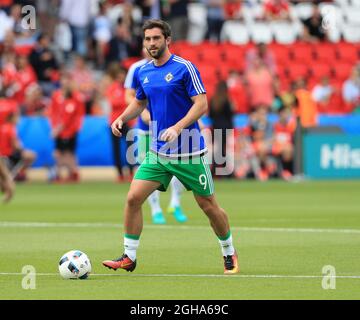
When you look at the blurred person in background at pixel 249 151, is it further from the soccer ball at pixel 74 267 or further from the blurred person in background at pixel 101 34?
the soccer ball at pixel 74 267

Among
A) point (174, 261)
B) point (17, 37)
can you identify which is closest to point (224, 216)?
point (174, 261)

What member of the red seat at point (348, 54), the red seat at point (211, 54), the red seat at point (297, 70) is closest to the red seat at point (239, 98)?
the red seat at point (211, 54)

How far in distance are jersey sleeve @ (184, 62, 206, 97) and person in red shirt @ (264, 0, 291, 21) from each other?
26.1m

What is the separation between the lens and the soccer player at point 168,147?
39.6 ft

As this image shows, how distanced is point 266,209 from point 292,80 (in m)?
15.3

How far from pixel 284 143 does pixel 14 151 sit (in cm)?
734

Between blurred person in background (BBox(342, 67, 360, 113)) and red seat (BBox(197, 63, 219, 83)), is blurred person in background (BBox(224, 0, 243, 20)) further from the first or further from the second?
blurred person in background (BBox(342, 67, 360, 113))

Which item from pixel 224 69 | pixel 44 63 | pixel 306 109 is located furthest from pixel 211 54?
pixel 44 63

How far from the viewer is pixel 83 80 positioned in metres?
32.5

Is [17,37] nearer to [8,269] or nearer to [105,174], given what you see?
[105,174]

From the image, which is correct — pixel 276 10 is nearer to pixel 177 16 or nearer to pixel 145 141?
pixel 177 16

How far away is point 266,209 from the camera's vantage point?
21.5 meters

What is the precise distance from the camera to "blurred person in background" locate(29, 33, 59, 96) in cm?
3194

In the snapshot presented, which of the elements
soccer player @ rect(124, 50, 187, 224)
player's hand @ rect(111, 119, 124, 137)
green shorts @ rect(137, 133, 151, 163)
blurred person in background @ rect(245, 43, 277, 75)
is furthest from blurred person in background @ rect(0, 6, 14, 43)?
player's hand @ rect(111, 119, 124, 137)
